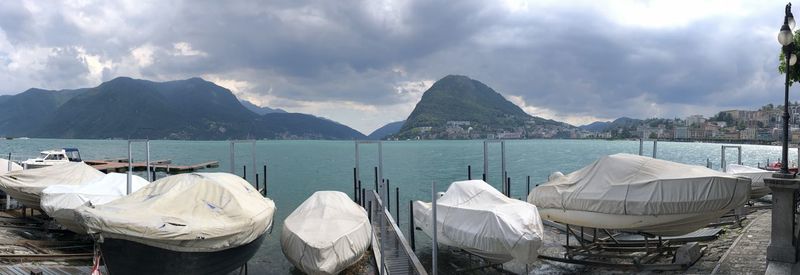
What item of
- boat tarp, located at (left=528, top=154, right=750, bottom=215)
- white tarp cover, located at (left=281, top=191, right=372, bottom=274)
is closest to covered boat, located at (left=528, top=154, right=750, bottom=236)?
boat tarp, located at (left=528, top=154, right=750, bottom=215)

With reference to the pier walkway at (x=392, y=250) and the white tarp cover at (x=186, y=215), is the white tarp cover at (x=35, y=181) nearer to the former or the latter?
the white tarp cover at (x=186, y=215)

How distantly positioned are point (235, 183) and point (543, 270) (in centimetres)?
1093

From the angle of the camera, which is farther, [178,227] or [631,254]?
[631,254]

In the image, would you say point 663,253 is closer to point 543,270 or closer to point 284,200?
point 543,270

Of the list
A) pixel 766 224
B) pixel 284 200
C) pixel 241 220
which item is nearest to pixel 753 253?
pixel 766 224

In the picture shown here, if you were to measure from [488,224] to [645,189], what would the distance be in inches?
180

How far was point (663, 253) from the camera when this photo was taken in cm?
1444

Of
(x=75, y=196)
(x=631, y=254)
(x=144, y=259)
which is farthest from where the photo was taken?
(x=75, y=196)

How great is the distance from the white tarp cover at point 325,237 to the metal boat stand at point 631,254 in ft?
22.0

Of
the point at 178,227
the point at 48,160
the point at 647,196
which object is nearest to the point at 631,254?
the point at 647,196

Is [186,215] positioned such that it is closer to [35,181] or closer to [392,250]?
[392,250]

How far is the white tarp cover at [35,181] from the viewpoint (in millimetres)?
20531

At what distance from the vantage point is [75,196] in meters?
17.0

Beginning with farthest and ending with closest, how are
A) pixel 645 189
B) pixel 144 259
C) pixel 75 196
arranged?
1. pixel 75 196
2. pixel 645 189
3. pixel 144 259
